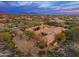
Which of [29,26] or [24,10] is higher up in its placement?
[24,10]

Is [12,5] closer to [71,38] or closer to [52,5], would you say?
[52,5]

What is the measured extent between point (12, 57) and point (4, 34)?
0.73 ft

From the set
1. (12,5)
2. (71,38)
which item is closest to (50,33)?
(71,38)

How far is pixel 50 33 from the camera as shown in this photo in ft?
4.71

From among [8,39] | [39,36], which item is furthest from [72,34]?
[8,39]

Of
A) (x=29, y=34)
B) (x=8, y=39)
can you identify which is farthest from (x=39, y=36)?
(x=8, y=39)

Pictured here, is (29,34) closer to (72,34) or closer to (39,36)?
(39,36)

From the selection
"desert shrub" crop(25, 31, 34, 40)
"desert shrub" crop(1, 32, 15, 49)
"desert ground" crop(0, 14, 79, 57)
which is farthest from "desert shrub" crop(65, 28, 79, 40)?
"desert shrub" crop(1, 32, 15, 49)

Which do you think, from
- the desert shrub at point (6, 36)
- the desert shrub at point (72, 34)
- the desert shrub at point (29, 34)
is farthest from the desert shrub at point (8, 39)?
the desert shrub at point (72, 34)

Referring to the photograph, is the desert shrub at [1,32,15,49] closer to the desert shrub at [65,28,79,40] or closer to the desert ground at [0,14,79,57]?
the desert ground at [0,14,79,57]

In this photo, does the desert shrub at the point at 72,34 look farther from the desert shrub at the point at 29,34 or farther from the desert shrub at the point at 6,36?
the desert shrub at the point at 6,36

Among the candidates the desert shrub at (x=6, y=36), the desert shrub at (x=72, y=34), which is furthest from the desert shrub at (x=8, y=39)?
the desert shrub at (x=72, y=34)

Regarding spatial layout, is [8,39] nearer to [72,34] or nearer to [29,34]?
[29,34]

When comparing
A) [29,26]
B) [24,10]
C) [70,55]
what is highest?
[24,10]
